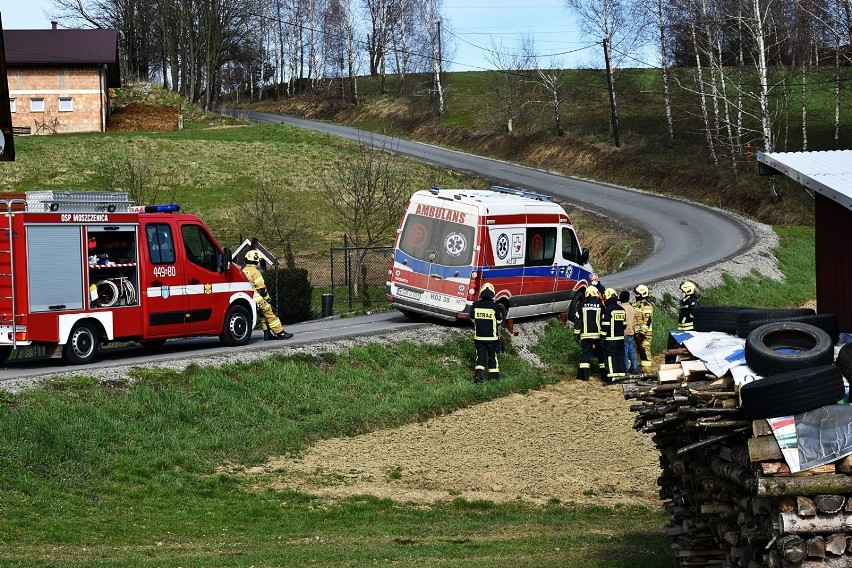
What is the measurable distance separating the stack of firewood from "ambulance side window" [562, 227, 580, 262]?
14823 mm

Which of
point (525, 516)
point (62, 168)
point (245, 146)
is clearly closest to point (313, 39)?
point (245, 146)

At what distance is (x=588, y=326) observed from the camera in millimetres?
22984

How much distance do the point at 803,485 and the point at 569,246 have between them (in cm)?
1817

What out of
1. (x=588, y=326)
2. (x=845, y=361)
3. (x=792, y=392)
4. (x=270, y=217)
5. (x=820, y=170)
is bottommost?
(x=588, y=326)

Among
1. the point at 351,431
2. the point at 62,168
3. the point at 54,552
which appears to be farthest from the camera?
the point at 62,168

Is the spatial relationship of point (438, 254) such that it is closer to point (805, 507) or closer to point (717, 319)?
point (717, 319)

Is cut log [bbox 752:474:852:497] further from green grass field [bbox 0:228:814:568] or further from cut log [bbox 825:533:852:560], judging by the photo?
green grass field [bbox 0:228:814:568]

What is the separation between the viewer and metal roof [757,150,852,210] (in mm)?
10188

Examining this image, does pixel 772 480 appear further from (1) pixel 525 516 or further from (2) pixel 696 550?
(1) pixel 525 516

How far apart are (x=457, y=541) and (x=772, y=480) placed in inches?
194

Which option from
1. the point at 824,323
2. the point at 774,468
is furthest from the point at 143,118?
the point at 774,468

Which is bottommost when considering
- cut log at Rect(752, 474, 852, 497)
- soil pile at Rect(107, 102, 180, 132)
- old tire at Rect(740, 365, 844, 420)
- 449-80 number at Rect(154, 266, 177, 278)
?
cut log at Rect(752, 474, 852, 497)

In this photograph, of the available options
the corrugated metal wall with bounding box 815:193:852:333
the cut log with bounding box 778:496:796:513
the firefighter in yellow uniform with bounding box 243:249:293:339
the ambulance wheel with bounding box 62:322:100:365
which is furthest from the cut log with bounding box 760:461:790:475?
the firefighter in yellow uniform with bounding box 243:249:293:339

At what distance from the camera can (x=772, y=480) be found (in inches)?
324
